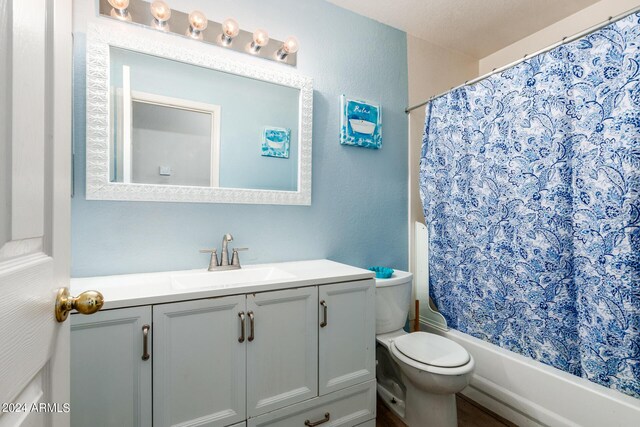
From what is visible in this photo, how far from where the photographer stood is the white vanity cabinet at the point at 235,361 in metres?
1.00

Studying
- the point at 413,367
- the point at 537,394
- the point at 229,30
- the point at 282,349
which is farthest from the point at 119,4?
the point at 537,394

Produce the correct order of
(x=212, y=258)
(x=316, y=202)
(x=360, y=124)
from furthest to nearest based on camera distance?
(x=360, y=124) < (x=316, y=202) < (x=212, y=258)

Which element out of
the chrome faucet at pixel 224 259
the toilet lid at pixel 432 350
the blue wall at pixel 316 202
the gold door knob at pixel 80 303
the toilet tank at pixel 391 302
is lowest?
the toilet lid at pixel 432 350

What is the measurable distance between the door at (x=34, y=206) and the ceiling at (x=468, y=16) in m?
1.85

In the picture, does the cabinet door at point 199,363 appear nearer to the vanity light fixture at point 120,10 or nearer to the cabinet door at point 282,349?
the cabinet door at point 282,349

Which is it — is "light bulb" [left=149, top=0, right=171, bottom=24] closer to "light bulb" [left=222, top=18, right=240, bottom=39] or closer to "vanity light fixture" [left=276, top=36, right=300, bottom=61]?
"light bulb" [left=222, top=18, right=240, bottom=39]

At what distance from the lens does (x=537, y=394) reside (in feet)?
4.99

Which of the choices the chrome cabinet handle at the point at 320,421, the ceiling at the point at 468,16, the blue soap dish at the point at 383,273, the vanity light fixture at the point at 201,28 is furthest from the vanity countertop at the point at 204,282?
the ceiling at the point at 468,16

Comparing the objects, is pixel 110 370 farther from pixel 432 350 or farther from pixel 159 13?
pixel 159 13

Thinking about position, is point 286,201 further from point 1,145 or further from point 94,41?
point 1,145

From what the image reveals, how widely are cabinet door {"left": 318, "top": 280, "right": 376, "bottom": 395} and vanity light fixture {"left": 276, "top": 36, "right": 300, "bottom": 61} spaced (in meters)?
1.31

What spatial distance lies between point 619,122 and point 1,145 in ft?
6.09

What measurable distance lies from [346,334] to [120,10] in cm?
182

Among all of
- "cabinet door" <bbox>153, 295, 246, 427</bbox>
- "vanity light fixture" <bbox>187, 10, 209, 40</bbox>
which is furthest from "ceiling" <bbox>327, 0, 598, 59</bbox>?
"cabinet door" <bbox>153, 295, 246, 427</bbox>
